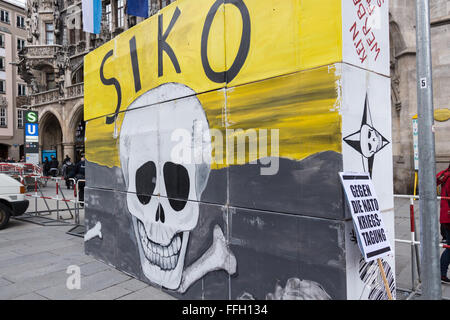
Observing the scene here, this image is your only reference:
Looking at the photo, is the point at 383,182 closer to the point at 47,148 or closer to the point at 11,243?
the point at 11,243

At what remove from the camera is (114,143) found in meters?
5.24

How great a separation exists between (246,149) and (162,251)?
6.14 ft

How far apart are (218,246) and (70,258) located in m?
3.42

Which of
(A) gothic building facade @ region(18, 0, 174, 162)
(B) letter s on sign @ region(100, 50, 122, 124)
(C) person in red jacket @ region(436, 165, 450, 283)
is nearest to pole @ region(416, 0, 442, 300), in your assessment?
(C) person in red jacket @ region(436, 165, 450, 283)

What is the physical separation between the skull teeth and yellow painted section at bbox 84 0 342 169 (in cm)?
117

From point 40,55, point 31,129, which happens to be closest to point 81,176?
point 31,129

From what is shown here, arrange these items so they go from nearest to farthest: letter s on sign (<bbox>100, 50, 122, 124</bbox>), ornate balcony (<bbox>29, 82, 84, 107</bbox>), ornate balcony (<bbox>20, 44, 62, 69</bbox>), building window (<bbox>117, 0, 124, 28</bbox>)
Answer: letter s on sign (<bbox>100, 50, 122, 124</bbox>) < building window (<bbox>117, 0, 124, 28</bbox>) < ornate balcony (<bbox>29, 82, 84, 107</bbox>) < ornate balcony (<bbox>20, 44, 62, 69</bbox>)

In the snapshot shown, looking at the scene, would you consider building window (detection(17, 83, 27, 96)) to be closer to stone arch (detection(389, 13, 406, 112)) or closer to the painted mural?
stone arch (detection(389, 13, 406, 112))

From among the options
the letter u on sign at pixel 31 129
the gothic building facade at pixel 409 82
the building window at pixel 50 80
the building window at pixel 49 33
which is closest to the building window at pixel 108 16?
the building window at pixel 49 33

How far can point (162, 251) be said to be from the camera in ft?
14.0

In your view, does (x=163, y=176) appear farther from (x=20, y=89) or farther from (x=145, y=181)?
(x=20, y=89)

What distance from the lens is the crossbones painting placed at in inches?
148

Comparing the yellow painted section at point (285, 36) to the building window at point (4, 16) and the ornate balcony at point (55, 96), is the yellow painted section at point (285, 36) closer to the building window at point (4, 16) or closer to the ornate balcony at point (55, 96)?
the ornate balcony at point (55, 96)
